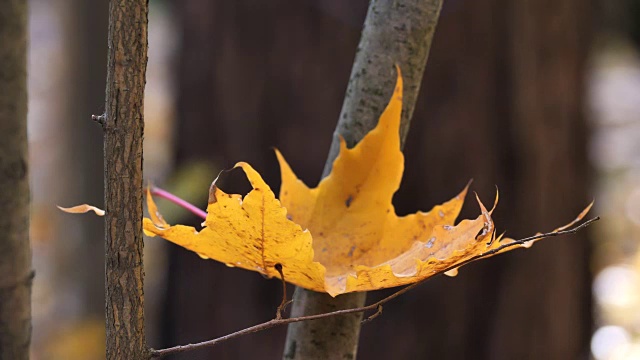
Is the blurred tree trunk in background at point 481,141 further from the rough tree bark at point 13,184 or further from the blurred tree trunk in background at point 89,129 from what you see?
the rough tree bark at point 13,184

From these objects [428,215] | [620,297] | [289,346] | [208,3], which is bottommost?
[620,297]

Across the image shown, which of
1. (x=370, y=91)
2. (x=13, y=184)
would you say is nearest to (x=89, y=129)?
(x=370, y=91)

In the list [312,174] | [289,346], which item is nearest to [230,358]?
[312,174]

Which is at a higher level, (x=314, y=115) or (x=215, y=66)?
(x=215, y=66)

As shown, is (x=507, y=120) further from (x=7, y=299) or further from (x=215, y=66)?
(x=7, y=299)

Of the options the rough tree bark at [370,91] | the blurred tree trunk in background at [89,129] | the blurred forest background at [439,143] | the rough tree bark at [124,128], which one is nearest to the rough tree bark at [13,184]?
the rough tree bark at [124,128]

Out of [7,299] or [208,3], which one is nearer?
[7,299]
